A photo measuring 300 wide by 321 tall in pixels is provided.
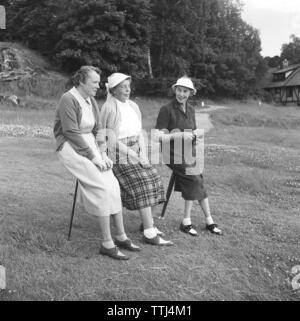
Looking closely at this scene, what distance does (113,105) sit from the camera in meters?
5.30

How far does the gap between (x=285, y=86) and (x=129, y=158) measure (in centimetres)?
5922

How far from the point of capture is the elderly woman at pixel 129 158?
5.17 m

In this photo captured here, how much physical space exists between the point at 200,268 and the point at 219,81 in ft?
144

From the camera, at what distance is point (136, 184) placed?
17.0ft

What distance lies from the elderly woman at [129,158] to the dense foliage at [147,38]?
2831cm

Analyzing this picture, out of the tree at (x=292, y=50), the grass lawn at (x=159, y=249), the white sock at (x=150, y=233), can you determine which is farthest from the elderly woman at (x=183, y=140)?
the tree at (x=292, y=50)

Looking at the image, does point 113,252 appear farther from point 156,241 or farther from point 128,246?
point 156,241

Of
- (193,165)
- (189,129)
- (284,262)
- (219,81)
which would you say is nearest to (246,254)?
(284,262)

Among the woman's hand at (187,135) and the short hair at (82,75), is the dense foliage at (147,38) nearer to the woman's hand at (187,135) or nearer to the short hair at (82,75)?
the woman's hand at (187,135)

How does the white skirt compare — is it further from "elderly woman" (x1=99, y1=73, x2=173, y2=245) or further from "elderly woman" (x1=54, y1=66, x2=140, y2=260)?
"elderly woman" (x1=99, y1=73, x2=173, y2=245)

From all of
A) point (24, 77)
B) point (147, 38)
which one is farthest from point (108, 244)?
point (147, 38)

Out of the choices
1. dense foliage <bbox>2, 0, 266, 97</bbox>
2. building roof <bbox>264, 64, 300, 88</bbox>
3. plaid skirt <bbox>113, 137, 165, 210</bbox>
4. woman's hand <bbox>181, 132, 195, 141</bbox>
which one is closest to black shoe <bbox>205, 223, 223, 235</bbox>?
plaid skirt <bbox>113, 137, 165, 210</bbox>

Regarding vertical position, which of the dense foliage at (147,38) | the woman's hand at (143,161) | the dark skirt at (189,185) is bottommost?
the dark skirt at (189,185)

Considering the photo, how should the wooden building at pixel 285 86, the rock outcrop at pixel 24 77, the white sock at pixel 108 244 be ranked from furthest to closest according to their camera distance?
the wooden building at pixel 285 86 < the rock outcrop at pixel 24 77 < the white sock at pixel 108 244
